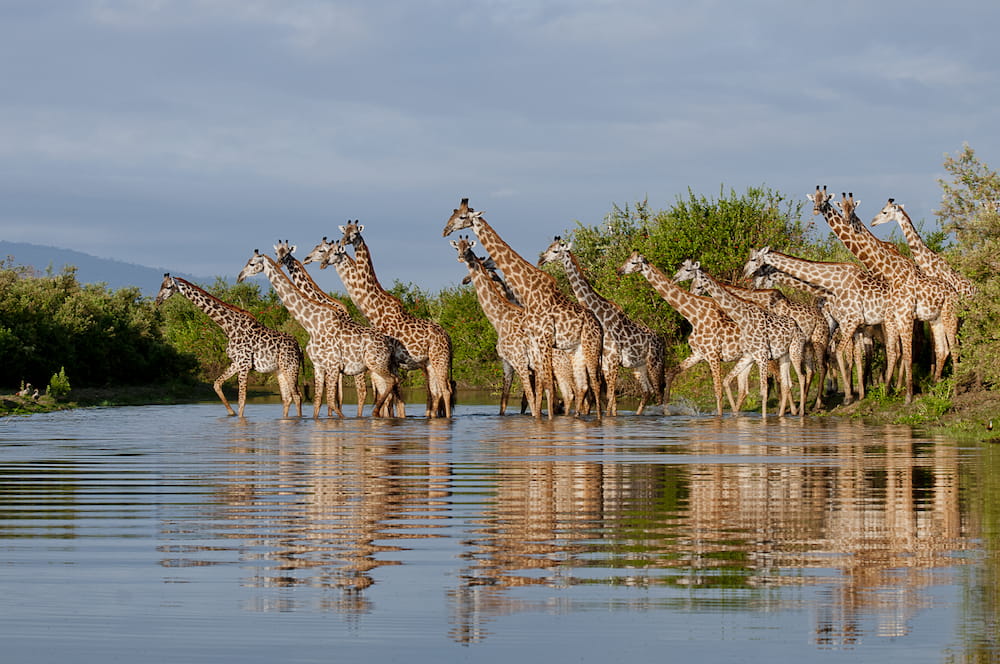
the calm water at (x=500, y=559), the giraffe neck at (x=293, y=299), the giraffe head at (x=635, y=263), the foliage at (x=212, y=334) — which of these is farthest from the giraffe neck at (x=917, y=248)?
the foliage at (x=212, y=334)

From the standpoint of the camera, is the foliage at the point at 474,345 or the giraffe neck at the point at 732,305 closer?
the giraffe neck at the point at 732,305

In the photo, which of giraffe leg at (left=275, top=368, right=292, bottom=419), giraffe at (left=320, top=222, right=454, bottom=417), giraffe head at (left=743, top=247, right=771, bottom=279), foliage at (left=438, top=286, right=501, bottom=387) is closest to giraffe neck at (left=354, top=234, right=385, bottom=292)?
giraffe at (left=320, top=222, right=454, bottom=417)

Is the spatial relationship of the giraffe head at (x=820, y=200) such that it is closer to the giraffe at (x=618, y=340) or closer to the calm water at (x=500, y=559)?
the giraffe at (x=618, y=340)

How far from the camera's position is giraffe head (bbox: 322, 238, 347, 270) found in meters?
28.4

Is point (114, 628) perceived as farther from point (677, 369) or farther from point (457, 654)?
point (677, 369)

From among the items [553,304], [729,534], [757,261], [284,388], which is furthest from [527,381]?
[729,534]

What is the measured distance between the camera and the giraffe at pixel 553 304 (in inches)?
1096

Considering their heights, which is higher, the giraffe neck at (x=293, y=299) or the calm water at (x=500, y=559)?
the giraffe neck at (x=293, y=299)

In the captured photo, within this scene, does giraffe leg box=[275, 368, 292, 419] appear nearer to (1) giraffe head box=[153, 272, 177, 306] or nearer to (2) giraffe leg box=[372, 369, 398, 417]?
(2) giraffe leg box=[372, 369, 398, 417]

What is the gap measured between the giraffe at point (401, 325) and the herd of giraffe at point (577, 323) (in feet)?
0.09

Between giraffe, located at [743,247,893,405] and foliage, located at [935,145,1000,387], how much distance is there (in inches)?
77.2

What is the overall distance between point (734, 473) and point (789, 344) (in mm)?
14764

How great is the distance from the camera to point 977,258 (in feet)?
72.3

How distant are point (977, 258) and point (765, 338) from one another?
244 inches
